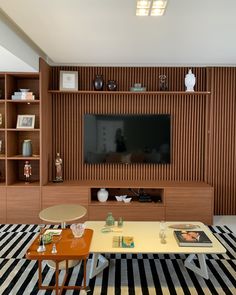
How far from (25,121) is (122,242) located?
8.16ft

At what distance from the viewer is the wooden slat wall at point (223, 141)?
14.3 feet

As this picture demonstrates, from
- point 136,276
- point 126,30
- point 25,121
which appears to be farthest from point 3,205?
point 126,30

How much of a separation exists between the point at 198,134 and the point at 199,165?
19.1 inches

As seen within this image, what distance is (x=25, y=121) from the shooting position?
425 centimetres

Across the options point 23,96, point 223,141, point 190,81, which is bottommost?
point 223,141

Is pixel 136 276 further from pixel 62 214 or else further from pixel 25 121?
pixel 25 121

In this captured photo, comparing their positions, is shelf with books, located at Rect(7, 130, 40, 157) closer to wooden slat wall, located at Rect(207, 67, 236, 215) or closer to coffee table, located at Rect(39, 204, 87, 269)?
coffee table, located at Rect(39, 204, 87, 269)

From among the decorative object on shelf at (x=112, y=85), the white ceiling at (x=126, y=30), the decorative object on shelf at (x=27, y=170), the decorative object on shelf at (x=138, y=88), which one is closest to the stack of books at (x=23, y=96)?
the white ceiling at (x=126, y=30)

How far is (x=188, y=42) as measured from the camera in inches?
126

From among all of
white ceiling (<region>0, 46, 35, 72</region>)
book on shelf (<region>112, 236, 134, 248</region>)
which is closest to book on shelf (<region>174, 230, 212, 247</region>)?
book on shelf (<region>112, 236, 134, 248</region>)

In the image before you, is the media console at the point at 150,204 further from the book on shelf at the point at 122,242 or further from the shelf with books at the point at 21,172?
the book on shelf at the point at 122,242

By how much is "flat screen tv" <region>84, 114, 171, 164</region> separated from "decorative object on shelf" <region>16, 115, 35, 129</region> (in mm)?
788

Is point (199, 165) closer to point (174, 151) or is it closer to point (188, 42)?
point (174, 151)

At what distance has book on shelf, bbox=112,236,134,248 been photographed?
8.42 feet
